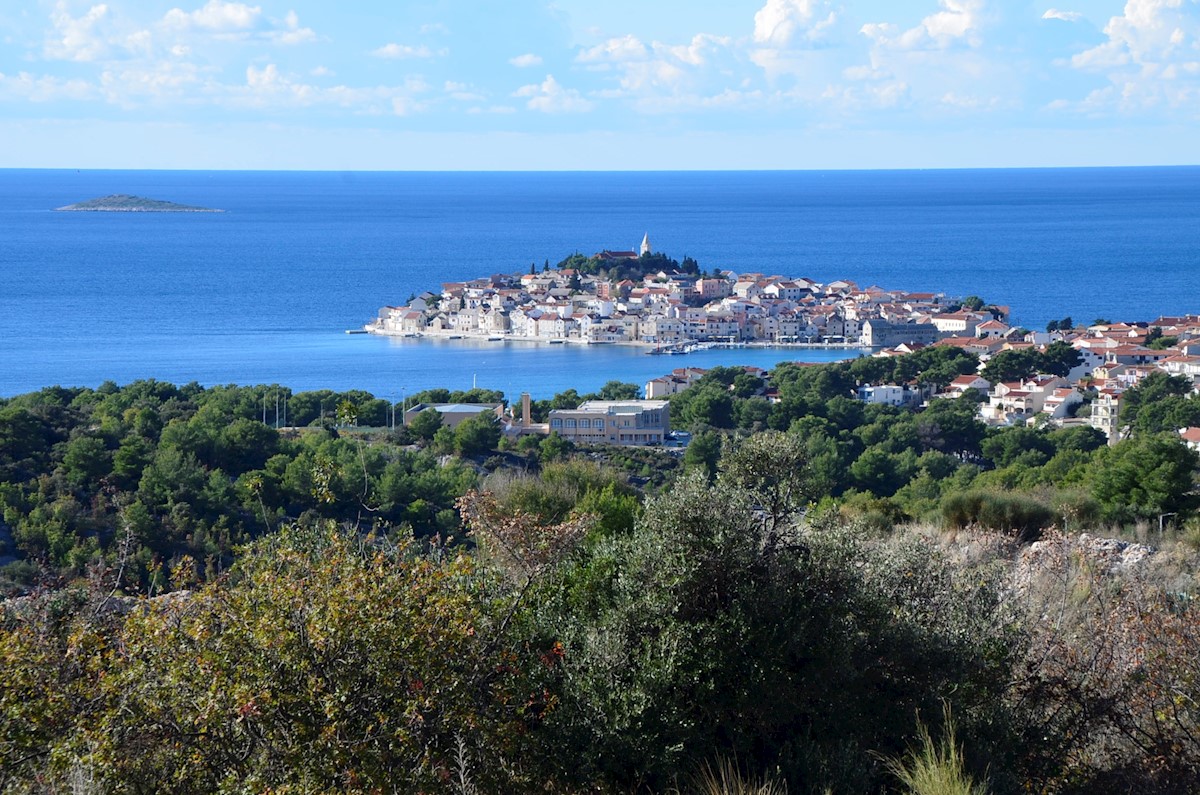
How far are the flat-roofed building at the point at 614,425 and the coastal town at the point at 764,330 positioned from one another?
4 cm

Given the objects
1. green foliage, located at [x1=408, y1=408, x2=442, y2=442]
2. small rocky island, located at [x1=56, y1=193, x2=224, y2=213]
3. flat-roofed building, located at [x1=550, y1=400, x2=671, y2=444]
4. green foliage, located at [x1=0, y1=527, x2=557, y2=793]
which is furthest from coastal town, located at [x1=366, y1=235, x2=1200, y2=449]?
small rocky island, located at [x1=56, y1=193, x2=224, y2=213]

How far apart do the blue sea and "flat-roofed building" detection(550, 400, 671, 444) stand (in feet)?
37.1

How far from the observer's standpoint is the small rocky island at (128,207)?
127188 mm

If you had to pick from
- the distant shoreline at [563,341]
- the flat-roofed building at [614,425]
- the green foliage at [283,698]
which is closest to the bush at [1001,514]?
the green foliage at [283,698]

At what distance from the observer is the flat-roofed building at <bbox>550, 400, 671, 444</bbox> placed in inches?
1068

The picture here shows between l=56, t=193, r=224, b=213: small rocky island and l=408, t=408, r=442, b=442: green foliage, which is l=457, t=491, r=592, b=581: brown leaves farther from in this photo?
l=56, t=193, r=224, b=213: small rocky island

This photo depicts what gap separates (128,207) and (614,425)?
113m

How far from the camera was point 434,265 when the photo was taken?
76.3 meters

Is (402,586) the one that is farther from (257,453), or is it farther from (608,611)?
(257,453)

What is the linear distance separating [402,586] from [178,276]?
6801 cm

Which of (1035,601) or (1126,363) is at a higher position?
(1035,601)

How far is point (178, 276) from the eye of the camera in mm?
68000

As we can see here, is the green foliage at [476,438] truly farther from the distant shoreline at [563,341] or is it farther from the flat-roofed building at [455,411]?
the distant shoreline at [563,341]

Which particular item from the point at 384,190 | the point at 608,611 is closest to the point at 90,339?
the point at 608,611
